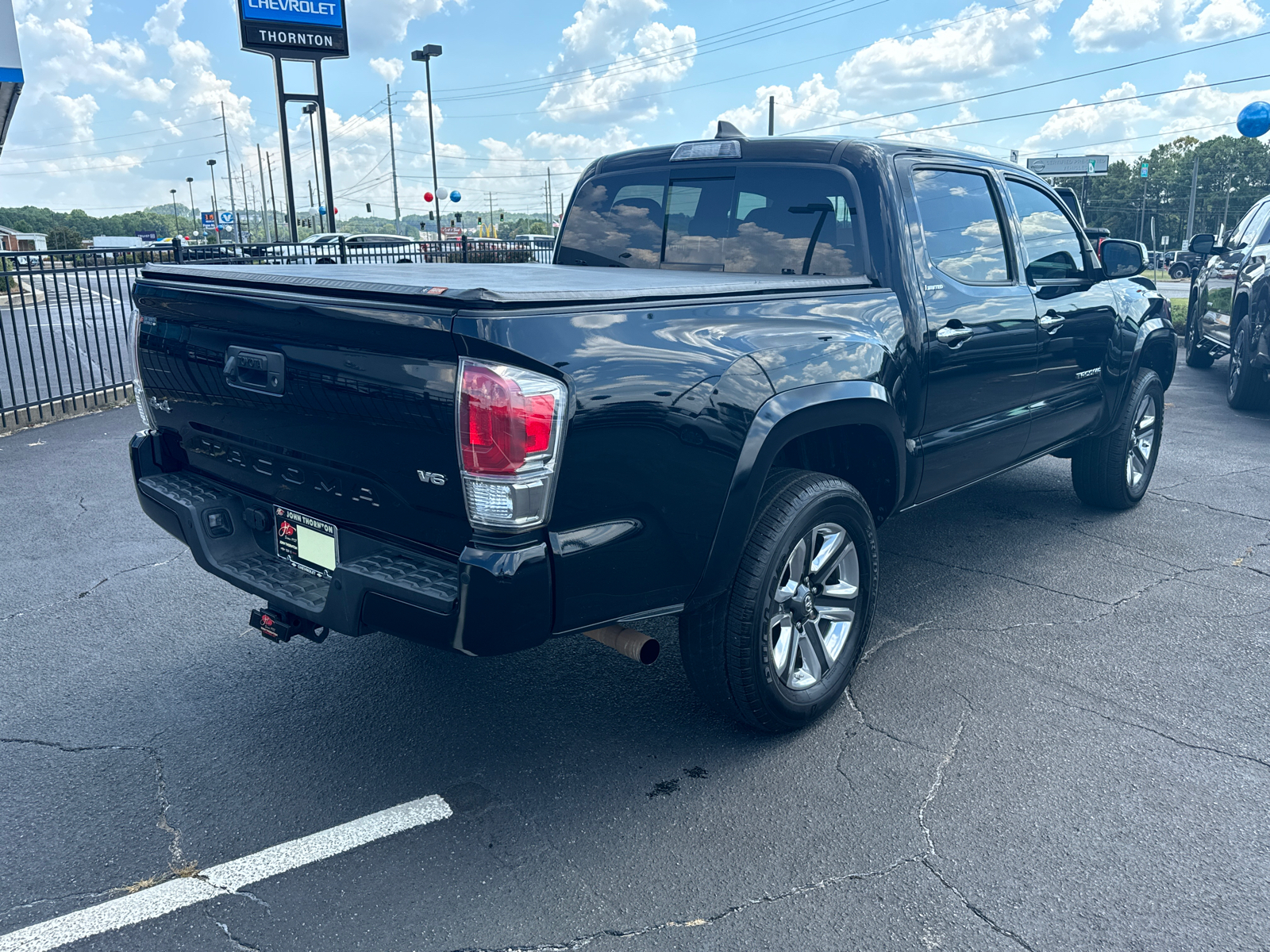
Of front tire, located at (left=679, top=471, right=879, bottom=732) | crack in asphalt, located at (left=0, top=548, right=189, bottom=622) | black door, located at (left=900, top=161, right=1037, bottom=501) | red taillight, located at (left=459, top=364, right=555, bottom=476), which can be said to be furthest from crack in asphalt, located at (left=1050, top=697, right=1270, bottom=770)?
crack in asphalt, located at (left=0, top=548, right=189, bottom=622)

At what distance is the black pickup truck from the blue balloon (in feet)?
43.4

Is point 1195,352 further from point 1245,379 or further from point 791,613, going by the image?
point 791,613

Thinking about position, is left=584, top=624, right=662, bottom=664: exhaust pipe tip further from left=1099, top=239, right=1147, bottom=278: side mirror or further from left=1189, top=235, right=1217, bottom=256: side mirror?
left=1189, top=235, right=1217, bottom=256: side mirror

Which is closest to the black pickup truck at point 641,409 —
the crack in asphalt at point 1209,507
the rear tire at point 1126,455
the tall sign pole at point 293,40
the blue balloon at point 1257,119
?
the rear tire at point 1126,455

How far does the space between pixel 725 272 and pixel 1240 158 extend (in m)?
123

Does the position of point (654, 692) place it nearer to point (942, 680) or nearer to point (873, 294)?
point (942, 680)

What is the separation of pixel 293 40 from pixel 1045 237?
2086 cm

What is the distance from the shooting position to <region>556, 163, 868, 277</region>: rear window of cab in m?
3.74

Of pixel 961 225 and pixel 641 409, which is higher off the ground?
pixel 961 225

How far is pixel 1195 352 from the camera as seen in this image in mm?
12164

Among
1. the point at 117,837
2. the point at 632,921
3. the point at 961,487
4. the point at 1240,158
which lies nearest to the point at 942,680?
the point at 961,487

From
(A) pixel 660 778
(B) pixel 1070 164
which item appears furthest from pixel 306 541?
(B) pixel 1070 164

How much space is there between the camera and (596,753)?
126 inches

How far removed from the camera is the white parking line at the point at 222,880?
7.79 ft
